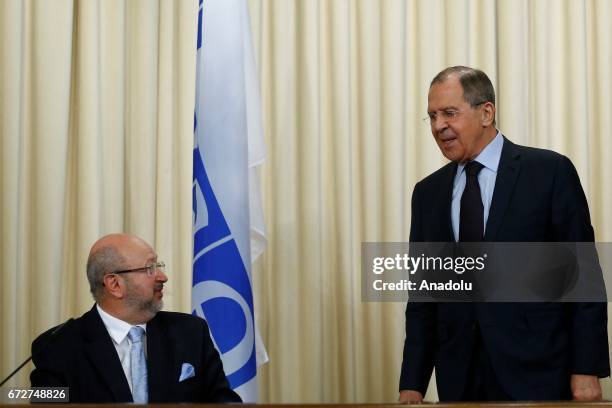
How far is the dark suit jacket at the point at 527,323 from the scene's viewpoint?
10.1ft

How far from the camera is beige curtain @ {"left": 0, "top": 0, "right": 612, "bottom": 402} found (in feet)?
14.1

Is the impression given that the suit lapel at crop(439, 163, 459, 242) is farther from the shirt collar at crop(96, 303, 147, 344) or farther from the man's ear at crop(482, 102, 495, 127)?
the shirt collar at crop(96, 303, 147, 344)

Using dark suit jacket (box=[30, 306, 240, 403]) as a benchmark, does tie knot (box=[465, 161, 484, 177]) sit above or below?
above

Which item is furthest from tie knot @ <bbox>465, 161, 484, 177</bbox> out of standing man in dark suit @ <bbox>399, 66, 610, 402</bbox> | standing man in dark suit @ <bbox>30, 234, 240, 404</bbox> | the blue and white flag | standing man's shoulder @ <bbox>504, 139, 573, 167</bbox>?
standing man in dark suit @ <bbox>30, 234, 240, 404</bbox>

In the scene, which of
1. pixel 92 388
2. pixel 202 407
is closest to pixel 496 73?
pixel 92 388

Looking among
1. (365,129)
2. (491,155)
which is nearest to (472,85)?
(491,155)

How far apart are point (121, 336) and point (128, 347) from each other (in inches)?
1.7

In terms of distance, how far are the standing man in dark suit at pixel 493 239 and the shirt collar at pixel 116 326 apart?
3.20 ft

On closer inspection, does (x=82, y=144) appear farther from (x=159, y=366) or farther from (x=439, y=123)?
(x=439, y=123)

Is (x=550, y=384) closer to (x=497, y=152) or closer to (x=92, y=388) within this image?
(x=497, y=152)

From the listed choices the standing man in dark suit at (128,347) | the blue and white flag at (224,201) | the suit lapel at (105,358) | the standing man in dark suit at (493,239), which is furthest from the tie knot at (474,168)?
the suit lapel at (105,358)

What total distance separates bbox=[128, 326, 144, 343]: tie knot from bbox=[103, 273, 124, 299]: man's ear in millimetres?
122

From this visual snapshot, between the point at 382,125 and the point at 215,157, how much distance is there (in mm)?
1052

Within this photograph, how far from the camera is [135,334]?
3.15 metres
